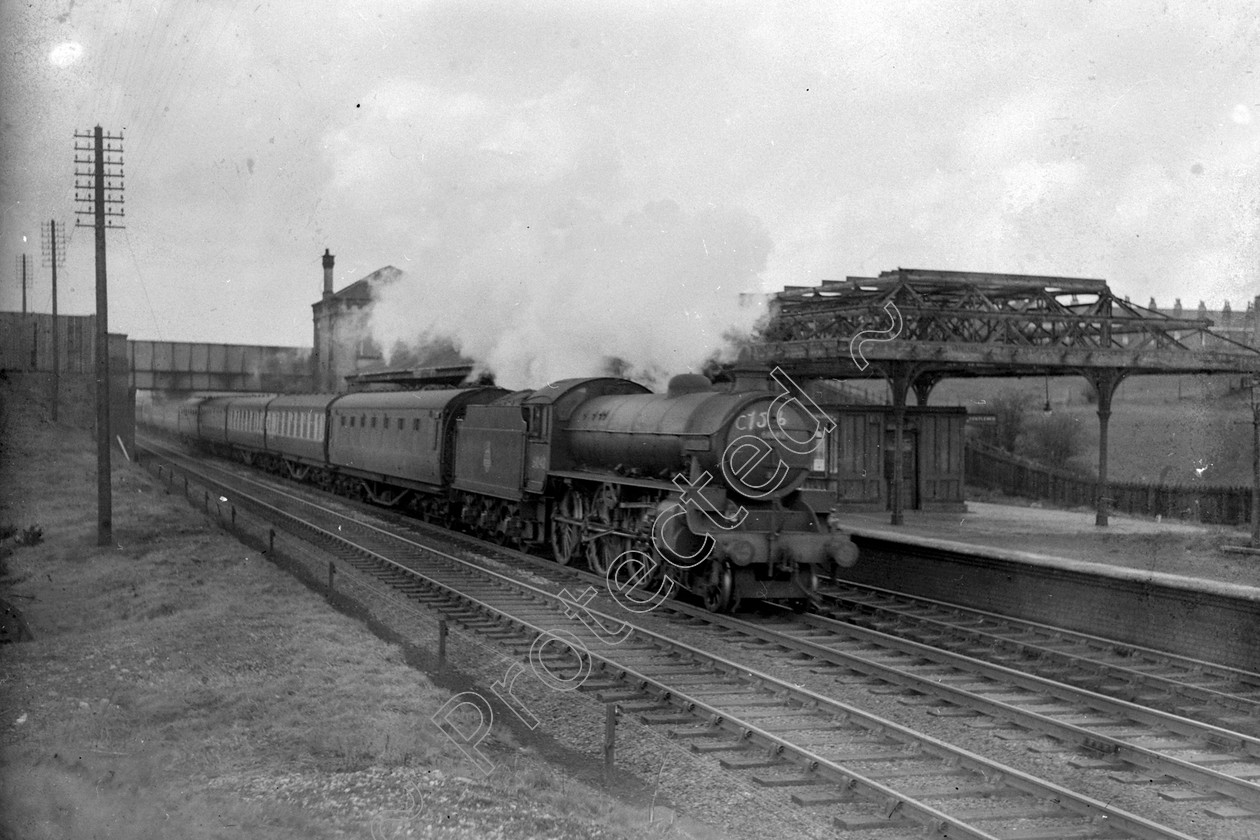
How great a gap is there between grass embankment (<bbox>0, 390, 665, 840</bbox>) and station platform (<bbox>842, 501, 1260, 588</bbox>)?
320 inches

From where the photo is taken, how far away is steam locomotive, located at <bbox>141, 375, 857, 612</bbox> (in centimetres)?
1222

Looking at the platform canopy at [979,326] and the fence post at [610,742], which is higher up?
the platform canopy at [979,326]

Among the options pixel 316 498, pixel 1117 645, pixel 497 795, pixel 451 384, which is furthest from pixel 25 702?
pixel 316 498

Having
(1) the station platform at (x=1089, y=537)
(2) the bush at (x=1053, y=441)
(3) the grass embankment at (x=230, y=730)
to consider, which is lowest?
(3) the grass embankment at (x=230, y=730)

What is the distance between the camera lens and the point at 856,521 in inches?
848

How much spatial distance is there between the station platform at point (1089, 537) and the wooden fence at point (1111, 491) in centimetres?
74

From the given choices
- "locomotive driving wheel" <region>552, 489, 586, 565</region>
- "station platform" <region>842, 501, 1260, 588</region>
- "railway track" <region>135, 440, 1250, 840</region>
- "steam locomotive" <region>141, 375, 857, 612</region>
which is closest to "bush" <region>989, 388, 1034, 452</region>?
"station platform" <region>842, 501, 1260, 588</region>

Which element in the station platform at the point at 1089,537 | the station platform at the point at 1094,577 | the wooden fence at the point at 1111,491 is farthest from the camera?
the wooden fence at the point at 1111,491

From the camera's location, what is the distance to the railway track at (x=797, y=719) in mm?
6555

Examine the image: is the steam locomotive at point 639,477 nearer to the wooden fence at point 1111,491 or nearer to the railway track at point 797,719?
the railway track at point 797,719

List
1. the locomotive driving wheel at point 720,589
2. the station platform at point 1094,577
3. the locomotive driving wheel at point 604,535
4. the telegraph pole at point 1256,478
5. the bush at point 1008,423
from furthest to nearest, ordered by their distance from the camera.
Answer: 1. the bush at point 1008,423
2. the telegraph pole at point 1256,478
3. the locomotive driving wheel at point 604,535
4. the locomotive driving wheel at point 720,589
5. the station platform at point 1094,577

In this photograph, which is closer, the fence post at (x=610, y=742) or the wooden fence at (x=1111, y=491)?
the fence post at (x=610, y=742)

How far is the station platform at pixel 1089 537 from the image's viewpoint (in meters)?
16.2

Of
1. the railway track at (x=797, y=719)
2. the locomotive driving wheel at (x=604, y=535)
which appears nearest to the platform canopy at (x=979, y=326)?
the locomotive driving wheel at (x=604, y=535)
